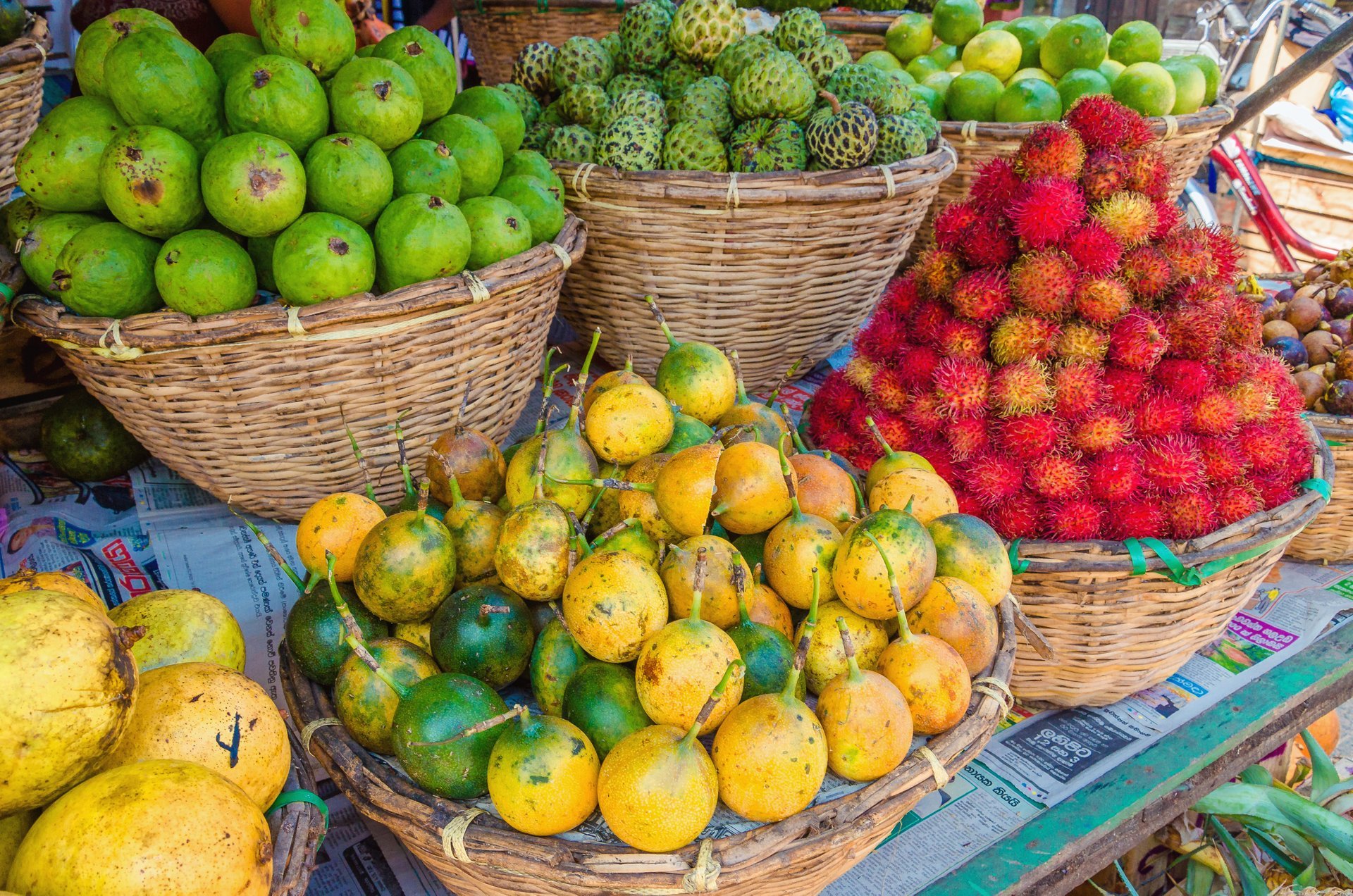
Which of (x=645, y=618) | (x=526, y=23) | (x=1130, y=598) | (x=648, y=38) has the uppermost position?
(x=648, y=38)

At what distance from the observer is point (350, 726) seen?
102 cm

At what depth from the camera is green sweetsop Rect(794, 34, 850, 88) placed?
2219 mm

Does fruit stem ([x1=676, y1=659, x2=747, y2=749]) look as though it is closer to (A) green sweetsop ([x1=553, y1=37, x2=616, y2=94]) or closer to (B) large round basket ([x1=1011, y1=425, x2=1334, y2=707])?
(B) large round basket ([x1=1011, y1=425, x2=1334, y2=707])

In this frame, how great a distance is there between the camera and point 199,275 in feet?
4.38

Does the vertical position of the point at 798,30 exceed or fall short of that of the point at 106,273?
it exceeds it

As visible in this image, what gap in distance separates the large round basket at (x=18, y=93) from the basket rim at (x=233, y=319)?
1.09ft

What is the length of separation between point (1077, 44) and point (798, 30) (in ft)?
3.61

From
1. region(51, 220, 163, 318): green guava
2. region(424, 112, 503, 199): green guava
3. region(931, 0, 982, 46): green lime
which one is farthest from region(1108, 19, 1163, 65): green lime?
region(51, 220, 163, 318): green guava

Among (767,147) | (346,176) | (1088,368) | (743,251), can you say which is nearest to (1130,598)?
(1088,368)

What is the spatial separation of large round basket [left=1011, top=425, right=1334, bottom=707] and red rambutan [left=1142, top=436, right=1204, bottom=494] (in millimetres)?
95

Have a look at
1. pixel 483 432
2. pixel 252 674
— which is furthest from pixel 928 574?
pixel 252 674

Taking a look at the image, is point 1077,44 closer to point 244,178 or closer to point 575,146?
point 575,146

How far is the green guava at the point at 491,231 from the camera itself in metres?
1.55

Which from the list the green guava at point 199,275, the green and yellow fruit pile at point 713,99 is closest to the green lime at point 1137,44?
the green and yellow fruit pile at point 713,99
